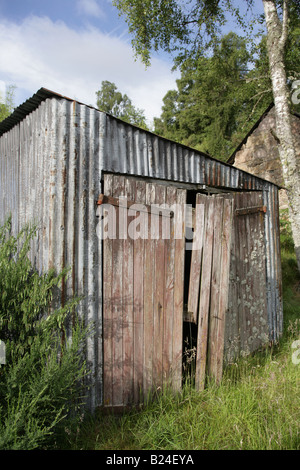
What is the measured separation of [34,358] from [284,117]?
580 cm

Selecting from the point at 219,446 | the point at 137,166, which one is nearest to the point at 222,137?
the point at 137,166

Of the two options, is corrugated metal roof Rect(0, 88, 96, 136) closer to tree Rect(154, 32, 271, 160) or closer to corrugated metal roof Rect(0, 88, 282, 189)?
corrugated metal roof Rect(0, 88, 282, 189)

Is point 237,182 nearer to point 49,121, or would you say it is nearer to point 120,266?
point 120,266

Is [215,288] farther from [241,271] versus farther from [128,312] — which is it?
[241,271]

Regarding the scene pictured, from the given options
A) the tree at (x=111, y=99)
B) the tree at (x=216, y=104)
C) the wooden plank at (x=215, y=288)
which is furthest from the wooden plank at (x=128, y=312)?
the tree at (x=111, y=99)

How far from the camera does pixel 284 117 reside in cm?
613

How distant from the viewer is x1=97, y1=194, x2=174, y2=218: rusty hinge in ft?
12.0

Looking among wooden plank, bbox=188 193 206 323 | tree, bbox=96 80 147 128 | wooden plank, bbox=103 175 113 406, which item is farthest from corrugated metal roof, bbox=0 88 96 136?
tree, bbox=96 80 147 128

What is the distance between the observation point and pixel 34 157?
13.2 feet

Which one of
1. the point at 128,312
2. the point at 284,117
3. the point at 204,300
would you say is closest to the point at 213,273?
the point at 204,300

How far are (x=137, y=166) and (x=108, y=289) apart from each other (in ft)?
5.00

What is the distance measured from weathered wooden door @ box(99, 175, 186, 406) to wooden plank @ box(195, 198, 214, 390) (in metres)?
0.23

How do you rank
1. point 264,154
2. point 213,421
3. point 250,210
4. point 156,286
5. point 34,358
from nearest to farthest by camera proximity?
point 34,358, point 213,421, point 156,286, point 250,210, point 264,154

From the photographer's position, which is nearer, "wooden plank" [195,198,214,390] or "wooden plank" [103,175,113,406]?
"wooden plank" [103,175,113,406]
